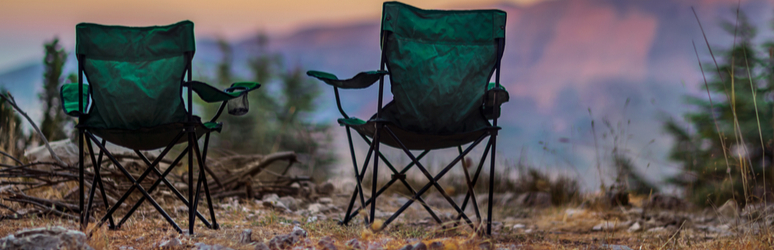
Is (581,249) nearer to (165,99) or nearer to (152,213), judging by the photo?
(165,99)

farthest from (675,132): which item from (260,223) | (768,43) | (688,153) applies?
(260,223)

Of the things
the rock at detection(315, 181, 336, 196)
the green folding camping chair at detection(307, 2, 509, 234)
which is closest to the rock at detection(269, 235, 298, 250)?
the green folding camping chair at detection(307, 2, 509, 234)

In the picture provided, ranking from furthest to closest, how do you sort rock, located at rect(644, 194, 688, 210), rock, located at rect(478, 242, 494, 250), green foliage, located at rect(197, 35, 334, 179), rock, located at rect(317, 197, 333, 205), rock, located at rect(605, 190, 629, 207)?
green foliage, located at rect(197, 35, 334, 179) → rock, located at rect(644, 194, 688, 210) → rock, located at rect(605, 190, 629, 207) → rock, located at rect(317, 197, 333, 205) → rock, located at rect(478, 242, 494, 250)

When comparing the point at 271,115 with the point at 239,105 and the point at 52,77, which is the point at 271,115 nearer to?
the point at 52,77

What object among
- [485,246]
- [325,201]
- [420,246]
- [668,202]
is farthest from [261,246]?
[668,202]

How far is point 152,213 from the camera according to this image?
3188 millimetres

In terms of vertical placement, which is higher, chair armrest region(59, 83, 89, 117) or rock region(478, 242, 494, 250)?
chair armrest region(59, 83, 89, 117)

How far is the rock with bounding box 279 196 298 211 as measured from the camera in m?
3.74

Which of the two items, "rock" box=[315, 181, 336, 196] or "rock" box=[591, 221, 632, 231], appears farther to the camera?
"rock" box=[315, 181, 336, 196]

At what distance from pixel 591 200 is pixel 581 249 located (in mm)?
2259

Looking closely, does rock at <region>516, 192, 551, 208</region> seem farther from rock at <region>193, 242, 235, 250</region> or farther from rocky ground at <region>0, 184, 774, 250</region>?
rock at <region>193, 242, 235, 250</region>

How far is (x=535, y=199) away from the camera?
5070mm

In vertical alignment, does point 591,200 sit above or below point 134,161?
below

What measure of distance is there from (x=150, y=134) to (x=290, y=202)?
1442mm
